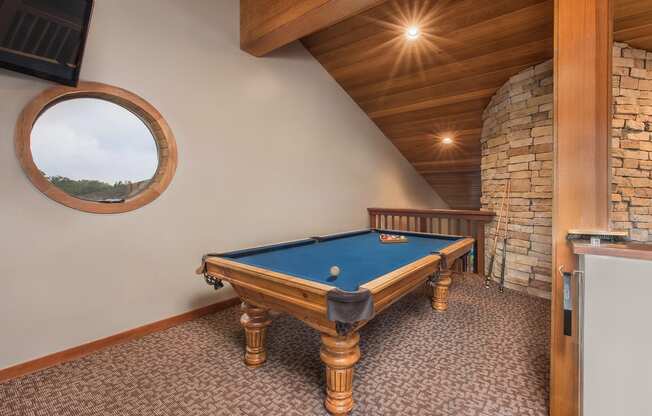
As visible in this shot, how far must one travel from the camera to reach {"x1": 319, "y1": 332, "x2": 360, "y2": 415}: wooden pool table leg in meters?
1.40

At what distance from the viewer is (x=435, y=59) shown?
3.37m

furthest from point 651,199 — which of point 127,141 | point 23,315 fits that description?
point 23,315

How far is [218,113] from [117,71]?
0.81m

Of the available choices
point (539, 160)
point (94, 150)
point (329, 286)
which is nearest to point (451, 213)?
point (539, 160)

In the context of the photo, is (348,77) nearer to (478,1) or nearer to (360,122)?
(360,122)

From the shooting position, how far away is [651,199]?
275 cm

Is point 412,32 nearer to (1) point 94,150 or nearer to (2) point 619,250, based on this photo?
(2) point 619,250

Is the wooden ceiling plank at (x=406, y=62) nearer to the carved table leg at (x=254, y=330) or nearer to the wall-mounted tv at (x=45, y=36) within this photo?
the wall-mounted tv at (x=45, y=36)

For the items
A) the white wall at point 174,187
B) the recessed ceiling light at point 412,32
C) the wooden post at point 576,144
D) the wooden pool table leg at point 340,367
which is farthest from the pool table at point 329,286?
the recessed ceiling light at point 412,32

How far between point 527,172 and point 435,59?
162 cm

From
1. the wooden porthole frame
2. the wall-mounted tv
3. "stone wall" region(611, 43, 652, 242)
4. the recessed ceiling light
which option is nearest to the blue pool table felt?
the wooden porthole frame

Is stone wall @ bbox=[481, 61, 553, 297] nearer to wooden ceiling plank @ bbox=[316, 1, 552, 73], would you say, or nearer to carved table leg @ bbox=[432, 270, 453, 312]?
wooden ceiling plank @ bbox=[316, 1, 552, 73]

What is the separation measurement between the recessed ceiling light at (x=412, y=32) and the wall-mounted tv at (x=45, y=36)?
271 centimetres

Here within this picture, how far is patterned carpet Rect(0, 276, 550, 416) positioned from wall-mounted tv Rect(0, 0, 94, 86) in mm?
1829
